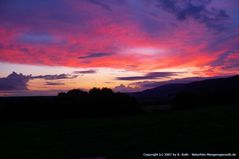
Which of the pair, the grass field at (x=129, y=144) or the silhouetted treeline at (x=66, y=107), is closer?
the grass field at (x=129, y=144)

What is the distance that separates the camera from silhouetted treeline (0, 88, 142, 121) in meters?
48.8

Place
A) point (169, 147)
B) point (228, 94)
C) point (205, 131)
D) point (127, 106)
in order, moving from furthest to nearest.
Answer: point (228, 94) → point (127, 106) → point (205, 131) → point (169, 147)

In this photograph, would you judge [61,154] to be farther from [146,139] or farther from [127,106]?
[127,106]

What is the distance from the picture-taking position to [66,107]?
168 feet

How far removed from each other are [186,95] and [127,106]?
886 inches

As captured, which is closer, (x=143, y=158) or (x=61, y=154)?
(x=143, y=158)

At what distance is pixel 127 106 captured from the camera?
56.7m

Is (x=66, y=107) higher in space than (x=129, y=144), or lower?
higher

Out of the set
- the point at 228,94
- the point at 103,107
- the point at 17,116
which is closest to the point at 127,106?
the point at 103,107

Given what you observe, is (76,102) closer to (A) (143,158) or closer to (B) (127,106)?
(B) (127,106)

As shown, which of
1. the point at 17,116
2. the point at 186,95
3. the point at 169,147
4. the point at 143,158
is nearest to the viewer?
the point at 143,158

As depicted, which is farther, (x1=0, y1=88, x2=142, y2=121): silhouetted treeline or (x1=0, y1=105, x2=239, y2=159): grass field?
(x1=0, y1=88, x2=142, y2=121): silhouetted treeline

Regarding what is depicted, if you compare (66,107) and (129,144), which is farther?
(66,107)

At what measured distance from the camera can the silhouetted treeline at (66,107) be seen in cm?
4881
